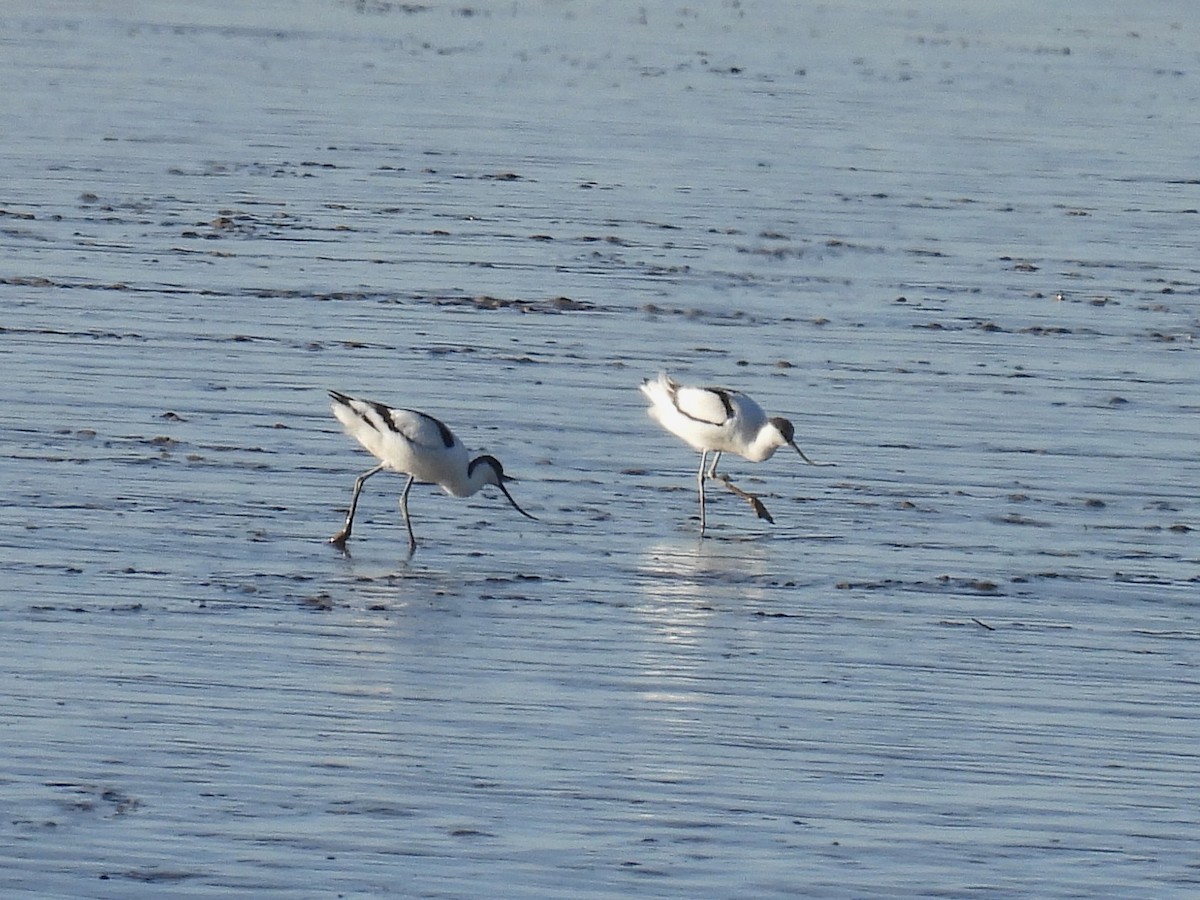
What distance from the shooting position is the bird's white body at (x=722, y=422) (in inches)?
529

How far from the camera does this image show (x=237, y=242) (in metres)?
18.6

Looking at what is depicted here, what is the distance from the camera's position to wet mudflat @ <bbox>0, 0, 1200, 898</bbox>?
823cm

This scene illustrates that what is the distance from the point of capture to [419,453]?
12297 mm

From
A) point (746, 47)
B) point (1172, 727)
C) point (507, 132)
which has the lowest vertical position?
point (1172, 727)

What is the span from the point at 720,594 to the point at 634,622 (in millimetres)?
780

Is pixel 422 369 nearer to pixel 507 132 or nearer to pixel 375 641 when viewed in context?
pixel 375 641

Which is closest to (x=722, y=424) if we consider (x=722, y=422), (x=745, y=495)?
(x=722, y=422)

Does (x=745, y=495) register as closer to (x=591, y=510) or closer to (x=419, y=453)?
(x=591, y=510)

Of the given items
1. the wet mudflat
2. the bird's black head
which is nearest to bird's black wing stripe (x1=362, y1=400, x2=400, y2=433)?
the wet mudflat

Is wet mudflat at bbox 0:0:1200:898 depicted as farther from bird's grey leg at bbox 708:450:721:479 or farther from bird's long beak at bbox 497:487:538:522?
bird's grey leg at bbox 708:450:721:479

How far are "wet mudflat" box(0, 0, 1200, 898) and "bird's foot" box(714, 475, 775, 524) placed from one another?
0.10 meters

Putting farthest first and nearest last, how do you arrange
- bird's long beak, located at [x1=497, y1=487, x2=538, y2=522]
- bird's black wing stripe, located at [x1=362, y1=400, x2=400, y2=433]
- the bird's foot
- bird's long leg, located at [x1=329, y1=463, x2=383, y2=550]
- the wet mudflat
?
the bird's foot
bird's black wing stripe, located at [x1=362, y1=400, x2=400, y2=433]
bird's long beak, located at [x1=497, y1=487, x2=538, y2=522]
bird's long leg, located at [x1=329, y1=463, x2=383, y2=550]
the wet mudflat

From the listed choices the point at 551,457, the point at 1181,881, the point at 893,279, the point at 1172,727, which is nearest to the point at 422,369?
the point at 551,457

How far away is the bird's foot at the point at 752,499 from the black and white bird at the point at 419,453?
3.90 feet
